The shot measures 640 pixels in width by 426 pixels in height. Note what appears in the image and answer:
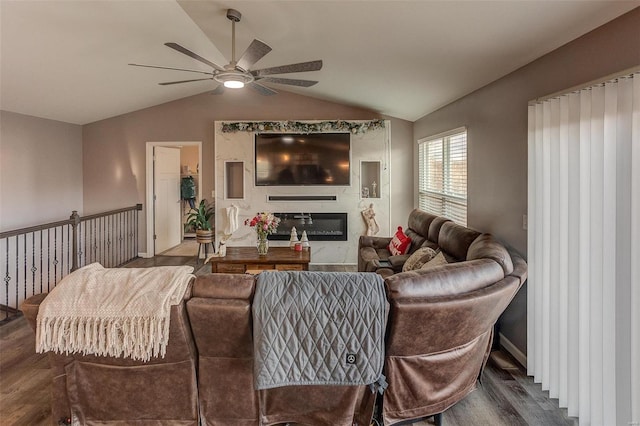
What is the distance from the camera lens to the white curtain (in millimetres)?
1934

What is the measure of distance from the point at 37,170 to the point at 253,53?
4.54m

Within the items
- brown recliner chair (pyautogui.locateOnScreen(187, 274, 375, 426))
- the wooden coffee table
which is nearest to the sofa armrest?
brown recliner chair (pyautogui.locateOnScreen(187, 274, 375, 426))

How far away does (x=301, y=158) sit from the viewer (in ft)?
21.3

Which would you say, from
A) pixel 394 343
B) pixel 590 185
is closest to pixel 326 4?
pixel 590 185

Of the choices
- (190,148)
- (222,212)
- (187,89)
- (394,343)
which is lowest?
(394,343)

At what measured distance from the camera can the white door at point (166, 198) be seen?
7.08 metres

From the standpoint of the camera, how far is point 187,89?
633 centimetres

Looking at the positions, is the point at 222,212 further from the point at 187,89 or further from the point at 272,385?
the point at 272,385

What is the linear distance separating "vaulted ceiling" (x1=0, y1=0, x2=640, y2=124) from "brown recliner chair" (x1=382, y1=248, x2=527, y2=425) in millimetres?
1598

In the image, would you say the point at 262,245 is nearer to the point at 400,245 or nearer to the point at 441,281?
the point at 400,245

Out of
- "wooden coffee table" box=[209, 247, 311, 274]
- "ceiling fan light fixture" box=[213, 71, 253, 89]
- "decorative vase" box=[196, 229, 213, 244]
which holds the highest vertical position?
"ceiling fan light fixture" box=[213, 71, 253, 89]

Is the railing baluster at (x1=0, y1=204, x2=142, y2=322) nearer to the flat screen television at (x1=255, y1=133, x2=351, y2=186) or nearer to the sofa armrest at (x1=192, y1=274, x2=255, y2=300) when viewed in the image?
the flat screen television at (x1=255, y1=133, x2=351, y2=186)

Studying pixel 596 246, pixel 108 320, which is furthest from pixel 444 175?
pixel 108 320

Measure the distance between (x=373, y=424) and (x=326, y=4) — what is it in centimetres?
287
